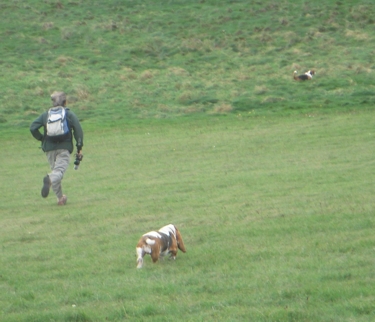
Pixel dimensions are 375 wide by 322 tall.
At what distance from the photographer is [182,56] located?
126 ft

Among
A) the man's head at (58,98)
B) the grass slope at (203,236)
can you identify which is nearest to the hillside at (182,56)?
the grass slope at (203,236)

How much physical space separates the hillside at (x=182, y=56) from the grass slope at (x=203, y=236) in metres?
9.39

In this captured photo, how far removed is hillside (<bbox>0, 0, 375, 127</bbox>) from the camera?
94.7 feet

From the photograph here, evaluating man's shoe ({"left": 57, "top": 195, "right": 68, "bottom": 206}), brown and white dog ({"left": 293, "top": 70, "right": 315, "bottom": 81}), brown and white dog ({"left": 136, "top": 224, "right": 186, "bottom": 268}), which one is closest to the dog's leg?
brown and white dog ({"left": 136, "top": 224, "right": 186, "bottom": 268})

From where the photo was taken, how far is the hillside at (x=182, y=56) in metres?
28.9

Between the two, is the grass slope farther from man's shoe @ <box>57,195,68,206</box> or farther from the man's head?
the man's head

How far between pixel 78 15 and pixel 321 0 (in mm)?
16206

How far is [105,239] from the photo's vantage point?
925cm

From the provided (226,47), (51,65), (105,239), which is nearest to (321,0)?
(226,47)

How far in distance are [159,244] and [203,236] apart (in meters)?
1.51

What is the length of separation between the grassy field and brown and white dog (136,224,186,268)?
141 millimetres

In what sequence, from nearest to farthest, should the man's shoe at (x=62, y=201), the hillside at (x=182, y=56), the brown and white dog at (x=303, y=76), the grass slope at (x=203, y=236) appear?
the grass slope at (x=203, y=236) < the man's shoe at (x=62, y=201) < the hillside at (x=182, y=56) < the brown and white dog at (x=303, y=76)

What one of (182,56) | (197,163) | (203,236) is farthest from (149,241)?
(182,56)

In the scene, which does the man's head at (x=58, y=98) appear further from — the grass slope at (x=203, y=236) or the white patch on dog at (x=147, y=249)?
the white patch on dog at (x=147, y=249)
